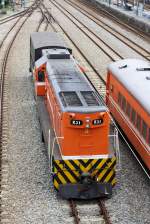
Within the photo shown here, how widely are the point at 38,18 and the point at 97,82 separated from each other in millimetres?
28777

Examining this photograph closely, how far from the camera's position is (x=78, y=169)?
39.4ft

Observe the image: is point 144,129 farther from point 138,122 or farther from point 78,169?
point 78,169

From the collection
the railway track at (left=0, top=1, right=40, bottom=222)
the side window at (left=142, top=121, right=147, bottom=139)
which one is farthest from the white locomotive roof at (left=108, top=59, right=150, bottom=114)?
the railway track at (left=0, top=1, right=40, bottom=222)

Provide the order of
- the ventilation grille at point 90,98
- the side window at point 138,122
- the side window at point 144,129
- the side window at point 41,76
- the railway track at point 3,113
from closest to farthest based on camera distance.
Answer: the ventilation grille at point 90,98 < the side window at point 144,129 < the side window at point 138,122 < the railway track at point 3,113 < the side window at point 41,76

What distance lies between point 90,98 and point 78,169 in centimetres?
205

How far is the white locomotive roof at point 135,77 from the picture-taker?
13.2 m

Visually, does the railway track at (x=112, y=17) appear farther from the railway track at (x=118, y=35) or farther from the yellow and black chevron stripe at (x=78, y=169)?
the yellow and black chevron stripe at (x=78, y=169)

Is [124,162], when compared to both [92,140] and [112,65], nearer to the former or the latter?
[92,140]

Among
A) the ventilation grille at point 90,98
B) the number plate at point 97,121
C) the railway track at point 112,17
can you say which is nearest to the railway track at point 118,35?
the railway track at point 112,17

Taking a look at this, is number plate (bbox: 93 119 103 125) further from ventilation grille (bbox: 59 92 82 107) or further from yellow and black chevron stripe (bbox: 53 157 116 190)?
yellow and black chevron stripe (bbox: 53 157 116 190)

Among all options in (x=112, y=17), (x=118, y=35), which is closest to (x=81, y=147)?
(x=118, y=35)

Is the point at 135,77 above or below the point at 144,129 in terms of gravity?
above

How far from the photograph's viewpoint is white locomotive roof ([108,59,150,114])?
13.2m

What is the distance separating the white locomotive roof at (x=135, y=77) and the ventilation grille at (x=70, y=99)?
2.02m
